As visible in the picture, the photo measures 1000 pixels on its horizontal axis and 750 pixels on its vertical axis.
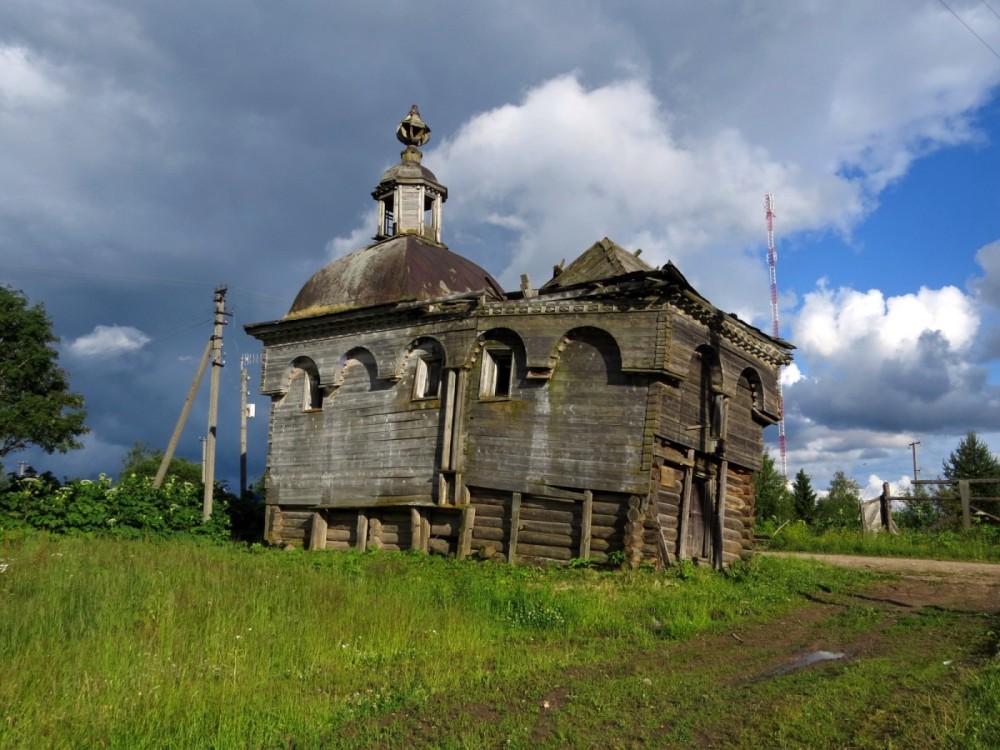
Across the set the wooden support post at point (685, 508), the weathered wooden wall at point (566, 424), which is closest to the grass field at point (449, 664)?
the weathered wooden wall at point (566, 424)

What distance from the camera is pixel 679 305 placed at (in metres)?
17.4

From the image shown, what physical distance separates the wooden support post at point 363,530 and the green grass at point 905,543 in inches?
520

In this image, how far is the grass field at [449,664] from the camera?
656 cm

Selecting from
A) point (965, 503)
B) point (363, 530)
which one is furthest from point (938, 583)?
point (363, 530)

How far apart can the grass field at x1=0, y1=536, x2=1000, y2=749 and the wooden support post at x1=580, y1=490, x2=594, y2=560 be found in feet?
6.68

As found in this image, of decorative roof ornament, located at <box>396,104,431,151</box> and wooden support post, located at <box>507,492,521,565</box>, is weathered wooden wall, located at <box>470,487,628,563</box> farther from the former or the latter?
decorative roof ornament, located at <box>396,104,431,151</box>

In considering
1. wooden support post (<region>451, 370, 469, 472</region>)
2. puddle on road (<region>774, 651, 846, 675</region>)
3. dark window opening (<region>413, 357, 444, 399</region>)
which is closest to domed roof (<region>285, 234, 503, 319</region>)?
dark window opening (<region>413, 357, 444, 399</region>)

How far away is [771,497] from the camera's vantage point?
49000 millimetres

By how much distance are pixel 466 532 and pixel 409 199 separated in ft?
41.4

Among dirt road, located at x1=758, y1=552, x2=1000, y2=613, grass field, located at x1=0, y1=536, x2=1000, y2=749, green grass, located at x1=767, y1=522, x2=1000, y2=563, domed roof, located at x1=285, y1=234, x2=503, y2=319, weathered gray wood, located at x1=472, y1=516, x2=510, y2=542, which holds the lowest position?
grass field, located at x1=0, y1=536, x2=1000, y2=749

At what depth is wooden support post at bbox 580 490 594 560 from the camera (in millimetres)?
16797

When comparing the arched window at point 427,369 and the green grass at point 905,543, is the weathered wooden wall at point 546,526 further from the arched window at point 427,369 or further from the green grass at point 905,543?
the green grass at point 905,543

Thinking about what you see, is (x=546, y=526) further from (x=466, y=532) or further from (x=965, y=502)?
(x=965, y=502)

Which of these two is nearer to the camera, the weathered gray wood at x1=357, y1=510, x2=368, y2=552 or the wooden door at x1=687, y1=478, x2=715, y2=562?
the wooden door at x1=687, y1=478, x2=715, y2=562
